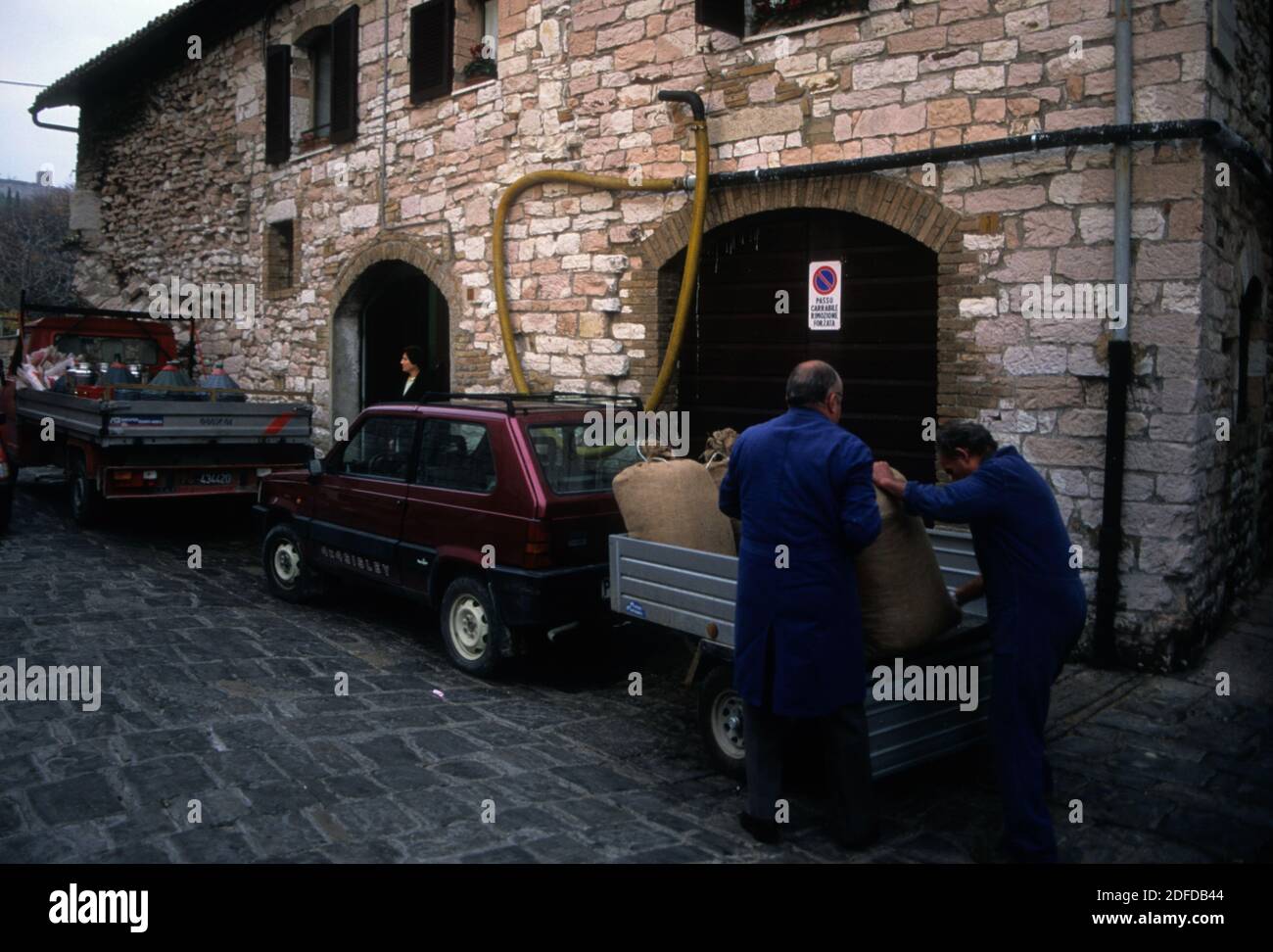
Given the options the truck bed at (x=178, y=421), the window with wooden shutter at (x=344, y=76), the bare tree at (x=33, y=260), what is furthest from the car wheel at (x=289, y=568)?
the bare tree at (x=33, y=260)

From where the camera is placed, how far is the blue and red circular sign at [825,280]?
25.5 feet

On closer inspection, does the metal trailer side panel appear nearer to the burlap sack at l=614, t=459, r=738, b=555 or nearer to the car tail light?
the car tail light

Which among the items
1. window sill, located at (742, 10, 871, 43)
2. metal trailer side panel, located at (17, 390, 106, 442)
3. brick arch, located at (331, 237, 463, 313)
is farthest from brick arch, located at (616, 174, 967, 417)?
metal trailer side panel, located at (17, 390, 106, 442)

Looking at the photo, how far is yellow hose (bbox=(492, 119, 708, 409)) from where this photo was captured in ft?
26.9

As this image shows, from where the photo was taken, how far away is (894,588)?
4.09 metres

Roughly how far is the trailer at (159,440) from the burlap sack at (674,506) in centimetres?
509

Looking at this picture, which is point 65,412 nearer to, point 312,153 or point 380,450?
point 312,153

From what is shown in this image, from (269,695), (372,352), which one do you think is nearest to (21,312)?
(372,352)

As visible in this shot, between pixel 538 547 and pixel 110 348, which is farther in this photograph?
pixel 110 348

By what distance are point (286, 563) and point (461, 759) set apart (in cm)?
373

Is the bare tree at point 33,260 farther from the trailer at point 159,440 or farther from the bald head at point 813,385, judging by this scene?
the bald head at point 813,385

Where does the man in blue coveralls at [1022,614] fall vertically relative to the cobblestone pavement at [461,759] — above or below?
above

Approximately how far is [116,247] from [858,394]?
48.2 ft

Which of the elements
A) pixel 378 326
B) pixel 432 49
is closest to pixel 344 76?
pixel 432 49
